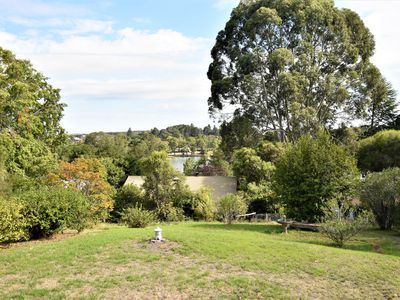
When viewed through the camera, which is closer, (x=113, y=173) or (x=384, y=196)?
(x=384, y=196)

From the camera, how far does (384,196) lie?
1681cm

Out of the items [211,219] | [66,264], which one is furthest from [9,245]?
[211,219]

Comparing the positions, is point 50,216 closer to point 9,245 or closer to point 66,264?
point 9,245

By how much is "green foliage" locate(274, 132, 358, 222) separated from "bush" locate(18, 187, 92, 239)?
9.54m

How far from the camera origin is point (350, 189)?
56.2 ft

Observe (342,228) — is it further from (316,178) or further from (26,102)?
(26,102)

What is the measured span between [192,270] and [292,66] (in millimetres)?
22960

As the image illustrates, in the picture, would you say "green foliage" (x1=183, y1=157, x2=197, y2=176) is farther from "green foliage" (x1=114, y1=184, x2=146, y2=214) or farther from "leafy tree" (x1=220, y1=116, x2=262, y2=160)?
"green foliage" (x1=114, y1=184, x2=146, y2=214)

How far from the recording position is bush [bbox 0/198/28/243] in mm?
11977

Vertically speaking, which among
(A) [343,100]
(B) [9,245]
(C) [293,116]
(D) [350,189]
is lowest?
(B) [9,245]

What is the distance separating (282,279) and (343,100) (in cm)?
2437

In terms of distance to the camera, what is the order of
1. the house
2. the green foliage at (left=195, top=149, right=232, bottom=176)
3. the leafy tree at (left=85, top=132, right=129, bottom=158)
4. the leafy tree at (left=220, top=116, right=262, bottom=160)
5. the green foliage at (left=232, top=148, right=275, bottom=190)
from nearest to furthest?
the green foliage at (left=232, top=148, right=275, bottom=190) → the house → the leafy tree at (left=220, top=116, right=262, bottom=160) → the green foliage at (left=195, top=149, right=232, bottom=176) → the leafy tree at (left=85, top=132, right=129, bottom=158)

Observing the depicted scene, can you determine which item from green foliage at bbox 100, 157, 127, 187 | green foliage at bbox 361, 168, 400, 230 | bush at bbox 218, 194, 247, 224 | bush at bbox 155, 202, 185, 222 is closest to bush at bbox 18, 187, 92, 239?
bush at bbox 218, 194, 247, 224

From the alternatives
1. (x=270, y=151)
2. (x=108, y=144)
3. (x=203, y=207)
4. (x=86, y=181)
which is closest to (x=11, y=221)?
(x=86, y=181)
